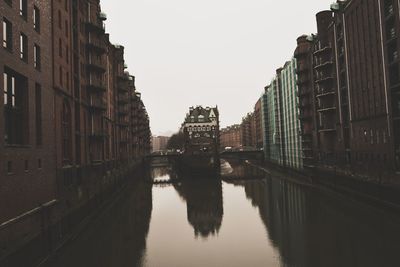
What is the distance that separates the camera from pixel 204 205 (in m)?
45.0

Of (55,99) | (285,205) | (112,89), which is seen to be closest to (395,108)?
(285,205)

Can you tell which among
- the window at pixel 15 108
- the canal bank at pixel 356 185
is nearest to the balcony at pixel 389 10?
the canal bank at pixel 356 185

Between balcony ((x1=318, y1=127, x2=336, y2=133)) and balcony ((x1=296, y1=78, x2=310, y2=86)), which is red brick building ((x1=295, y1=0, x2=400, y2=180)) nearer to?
balcony ((x1=296, y1=78, x2=310, y2=86))

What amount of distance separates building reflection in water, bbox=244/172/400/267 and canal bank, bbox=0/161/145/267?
13026 mm

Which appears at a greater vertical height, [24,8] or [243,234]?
[24,8]

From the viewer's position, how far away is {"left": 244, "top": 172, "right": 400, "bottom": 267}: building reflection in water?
20859mm

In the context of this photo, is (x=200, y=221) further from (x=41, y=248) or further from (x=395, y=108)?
(x=395, y=108)

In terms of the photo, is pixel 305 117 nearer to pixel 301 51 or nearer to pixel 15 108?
pixel 301 51

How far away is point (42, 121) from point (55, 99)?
186 inches

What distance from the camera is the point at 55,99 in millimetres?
28797

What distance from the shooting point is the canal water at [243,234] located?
70.8 feet

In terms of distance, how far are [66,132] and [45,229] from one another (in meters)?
12.7

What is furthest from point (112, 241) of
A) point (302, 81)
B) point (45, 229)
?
point (302, 81)

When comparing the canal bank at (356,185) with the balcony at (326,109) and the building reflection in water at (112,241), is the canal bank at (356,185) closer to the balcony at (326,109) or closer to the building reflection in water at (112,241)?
the balcony at (326,109)
